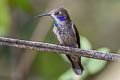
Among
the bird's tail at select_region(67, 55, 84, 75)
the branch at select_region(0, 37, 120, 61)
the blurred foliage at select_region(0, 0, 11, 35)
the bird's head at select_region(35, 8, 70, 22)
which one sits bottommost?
the bird's tail at select_region(67, 55, 84, 75)

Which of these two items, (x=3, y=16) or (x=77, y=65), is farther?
(x=3, y=16)

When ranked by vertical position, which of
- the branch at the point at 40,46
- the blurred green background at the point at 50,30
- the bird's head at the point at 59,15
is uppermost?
the branch at the point at 40,46

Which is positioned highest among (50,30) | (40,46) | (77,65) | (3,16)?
(40,46)

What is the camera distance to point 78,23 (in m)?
5.97

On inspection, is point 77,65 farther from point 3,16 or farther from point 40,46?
point 40,46

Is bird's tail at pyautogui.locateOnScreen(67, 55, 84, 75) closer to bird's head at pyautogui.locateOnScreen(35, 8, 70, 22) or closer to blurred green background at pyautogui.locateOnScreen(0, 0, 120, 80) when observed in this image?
bird's head at pyautogui.locateOnScreen(35, 8, 70, 22)

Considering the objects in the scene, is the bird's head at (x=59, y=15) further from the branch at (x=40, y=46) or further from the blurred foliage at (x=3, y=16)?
the branch at (x=40, y=46)

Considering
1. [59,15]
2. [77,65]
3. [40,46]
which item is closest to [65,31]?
[59,15]

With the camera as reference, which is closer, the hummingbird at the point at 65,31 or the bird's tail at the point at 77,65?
the bird's tail at the point at 77,65

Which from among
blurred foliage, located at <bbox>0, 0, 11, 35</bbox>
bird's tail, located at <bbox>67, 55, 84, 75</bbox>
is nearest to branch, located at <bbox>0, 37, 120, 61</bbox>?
bird's tail, located at <bbox>67, 55, 84, 75</bbox>

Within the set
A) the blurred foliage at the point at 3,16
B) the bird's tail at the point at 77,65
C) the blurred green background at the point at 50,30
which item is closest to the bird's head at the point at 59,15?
the bird's tail at the point at 77,65

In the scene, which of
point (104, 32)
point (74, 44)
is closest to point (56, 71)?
point (104, 32)

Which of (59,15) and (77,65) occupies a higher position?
(59,15)

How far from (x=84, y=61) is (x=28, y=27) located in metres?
2.81
